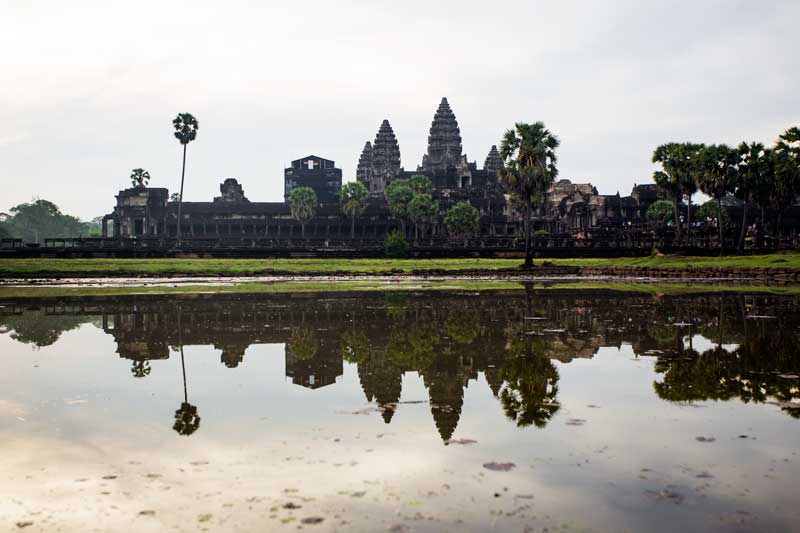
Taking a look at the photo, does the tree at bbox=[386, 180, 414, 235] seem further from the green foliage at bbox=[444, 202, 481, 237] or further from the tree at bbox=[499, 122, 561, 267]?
the tree at bbox=[499, 122, 561, 267]

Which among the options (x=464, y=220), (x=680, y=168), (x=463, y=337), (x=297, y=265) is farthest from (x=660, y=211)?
(x=463, y=337)

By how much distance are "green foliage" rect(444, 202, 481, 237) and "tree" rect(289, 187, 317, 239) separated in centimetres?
1969

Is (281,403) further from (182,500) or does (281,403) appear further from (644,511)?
(644,511)

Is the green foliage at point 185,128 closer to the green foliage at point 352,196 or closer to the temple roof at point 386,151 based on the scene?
the green foliage at point 352,196

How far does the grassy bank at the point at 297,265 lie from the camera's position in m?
45.7

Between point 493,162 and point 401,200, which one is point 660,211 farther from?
point 493,162

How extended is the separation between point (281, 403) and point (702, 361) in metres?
6.71

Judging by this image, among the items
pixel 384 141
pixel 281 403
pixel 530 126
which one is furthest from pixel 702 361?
pixel 384 141

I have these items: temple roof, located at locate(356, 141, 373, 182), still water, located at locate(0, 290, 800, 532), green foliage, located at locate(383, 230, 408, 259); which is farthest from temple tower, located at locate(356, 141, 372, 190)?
still water, located at locate(0, 290, 800, 532)

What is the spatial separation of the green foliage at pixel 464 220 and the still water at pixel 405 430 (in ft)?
258

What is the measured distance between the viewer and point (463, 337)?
15.2 m

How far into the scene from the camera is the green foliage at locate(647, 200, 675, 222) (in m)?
101

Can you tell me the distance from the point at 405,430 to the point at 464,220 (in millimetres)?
87448

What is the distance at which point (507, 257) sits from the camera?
2413 inches
